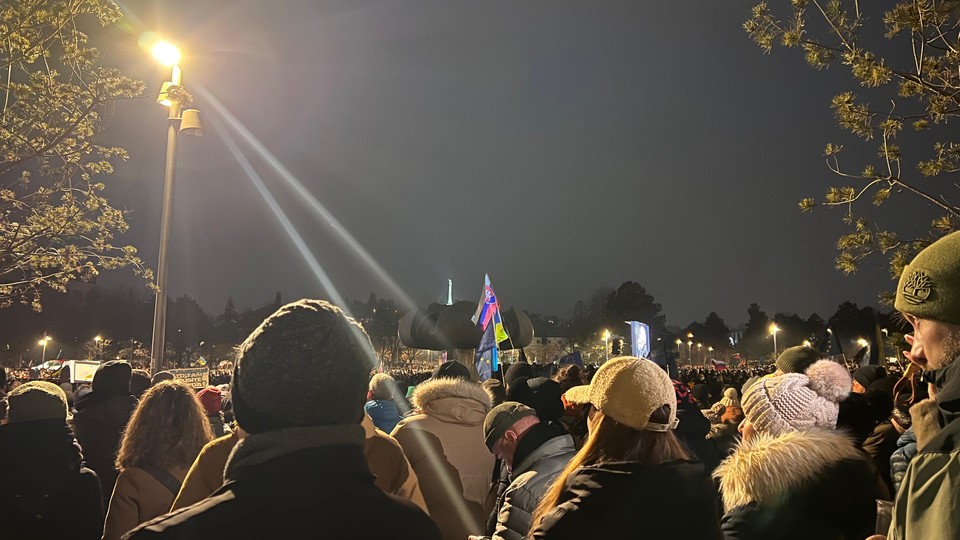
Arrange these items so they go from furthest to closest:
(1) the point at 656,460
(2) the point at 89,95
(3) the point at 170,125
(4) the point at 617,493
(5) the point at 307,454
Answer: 1. (3) the point at 170,125
2. (2) the point at 89,95
3. (1) the point at 656,460
4. (4) the point at 617,493
5. (5) the point at 307,454

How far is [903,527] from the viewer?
188cm

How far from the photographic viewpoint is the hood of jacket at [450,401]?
Result: 5.50 metres

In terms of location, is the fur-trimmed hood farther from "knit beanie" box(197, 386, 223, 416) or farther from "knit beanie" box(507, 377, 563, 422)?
"knit beanie" box(197, 386, 223, 416)

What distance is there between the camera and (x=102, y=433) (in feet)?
18.6

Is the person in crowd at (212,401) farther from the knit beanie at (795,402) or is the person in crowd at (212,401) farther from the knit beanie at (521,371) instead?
the knit beanie at (795,402)

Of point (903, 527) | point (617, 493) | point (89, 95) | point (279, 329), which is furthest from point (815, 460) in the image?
point (89, 95)

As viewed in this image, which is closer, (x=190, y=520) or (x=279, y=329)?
(x=190, y=520)

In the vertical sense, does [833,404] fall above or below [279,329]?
below

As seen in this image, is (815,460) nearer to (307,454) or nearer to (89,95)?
(307,454)

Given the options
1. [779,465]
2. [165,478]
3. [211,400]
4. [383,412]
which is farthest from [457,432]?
[211,400]

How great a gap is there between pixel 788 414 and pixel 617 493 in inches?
77.6

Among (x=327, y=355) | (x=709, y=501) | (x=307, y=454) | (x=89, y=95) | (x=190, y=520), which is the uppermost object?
(x=89, y=95)

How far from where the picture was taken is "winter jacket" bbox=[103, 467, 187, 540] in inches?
156

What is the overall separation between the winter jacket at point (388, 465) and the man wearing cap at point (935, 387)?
2813mm
